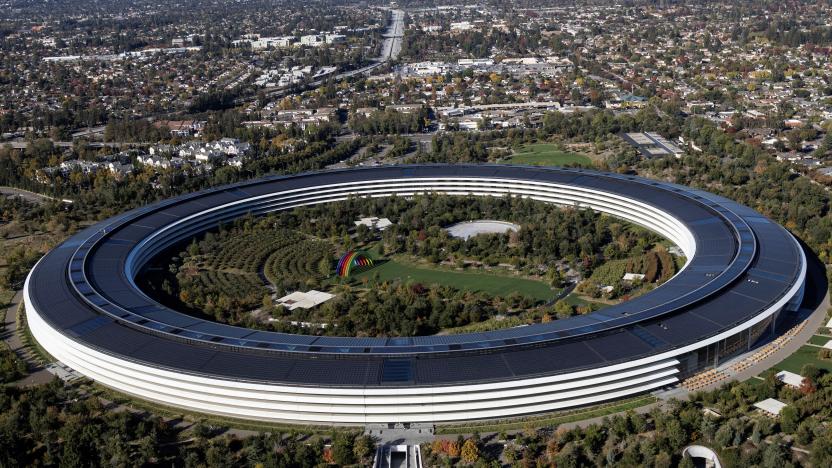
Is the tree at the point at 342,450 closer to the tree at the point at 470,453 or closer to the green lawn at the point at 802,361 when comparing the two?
the tree at the point at 470,453

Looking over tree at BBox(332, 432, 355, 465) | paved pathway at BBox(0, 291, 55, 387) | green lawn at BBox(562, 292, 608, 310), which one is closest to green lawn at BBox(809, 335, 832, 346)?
green lawn at BBox(562, 292, 608, 310)

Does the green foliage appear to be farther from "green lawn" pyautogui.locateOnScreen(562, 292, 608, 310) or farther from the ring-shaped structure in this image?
"green lawn" pyautogui.locateOnScreen(562, 292, 608, 310)

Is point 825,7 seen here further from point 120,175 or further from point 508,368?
point 508,368

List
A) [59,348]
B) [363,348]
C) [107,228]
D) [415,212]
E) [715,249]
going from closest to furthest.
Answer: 1. [363,348]
2. [59,348]
3. [715,249]
4. [107,228]
5. [415,212]

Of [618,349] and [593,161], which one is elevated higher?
[618,349]

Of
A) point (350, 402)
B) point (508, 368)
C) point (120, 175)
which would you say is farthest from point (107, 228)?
point (508, 368)

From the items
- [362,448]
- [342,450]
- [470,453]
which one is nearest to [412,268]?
[362,448]

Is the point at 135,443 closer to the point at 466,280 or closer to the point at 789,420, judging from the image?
the point at 466,280
